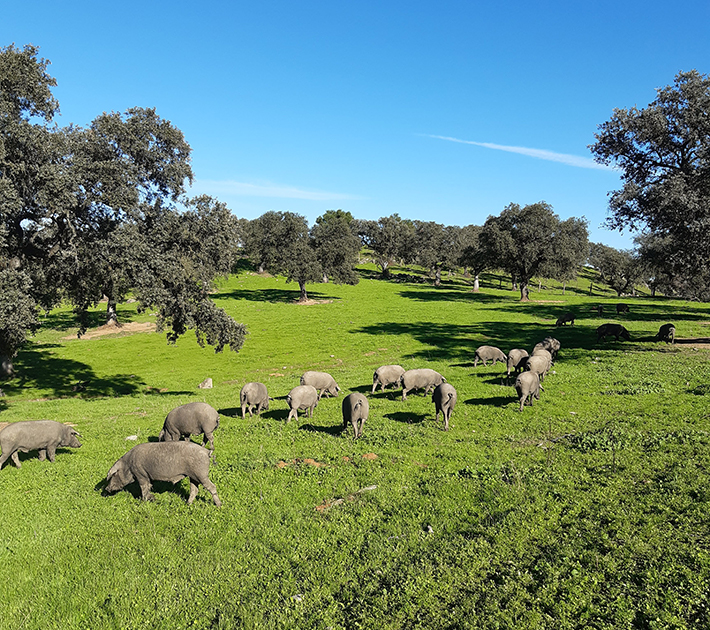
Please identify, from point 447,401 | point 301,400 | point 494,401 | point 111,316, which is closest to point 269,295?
point 111,316

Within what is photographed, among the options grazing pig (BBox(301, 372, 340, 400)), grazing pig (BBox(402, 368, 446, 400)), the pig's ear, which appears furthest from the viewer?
grazing pig (BBox(301, 372, 340, 400))

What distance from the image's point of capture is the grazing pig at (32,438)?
12.5 meters

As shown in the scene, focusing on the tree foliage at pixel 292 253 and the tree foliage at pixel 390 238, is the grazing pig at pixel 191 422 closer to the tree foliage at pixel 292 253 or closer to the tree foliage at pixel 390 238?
the tree foliage at pixel 292 253

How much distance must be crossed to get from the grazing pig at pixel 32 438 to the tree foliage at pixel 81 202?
6.20m

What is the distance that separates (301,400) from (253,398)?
2.49 m

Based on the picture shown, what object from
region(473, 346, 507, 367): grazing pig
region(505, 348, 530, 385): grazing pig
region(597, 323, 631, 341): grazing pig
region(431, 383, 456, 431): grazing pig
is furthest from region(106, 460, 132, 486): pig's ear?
region(597, 323, 631, 341): grazing pig

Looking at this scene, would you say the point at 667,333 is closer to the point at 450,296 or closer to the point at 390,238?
the point at 450,296

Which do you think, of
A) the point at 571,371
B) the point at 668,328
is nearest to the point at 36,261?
the point at 571,371

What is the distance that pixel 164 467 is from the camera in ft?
34.2

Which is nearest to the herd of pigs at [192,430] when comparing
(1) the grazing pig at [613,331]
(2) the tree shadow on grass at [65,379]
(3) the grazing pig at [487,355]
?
(3) the grazing pig at [487,355]

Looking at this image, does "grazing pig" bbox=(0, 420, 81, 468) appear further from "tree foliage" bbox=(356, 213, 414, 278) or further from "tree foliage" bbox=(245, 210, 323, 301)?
"tree foliage" bbox=(356, 213, 414, 278)

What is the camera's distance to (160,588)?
7613 millimetres

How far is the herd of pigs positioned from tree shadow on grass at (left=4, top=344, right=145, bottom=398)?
14.3 metres

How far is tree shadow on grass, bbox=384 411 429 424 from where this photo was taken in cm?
1681
